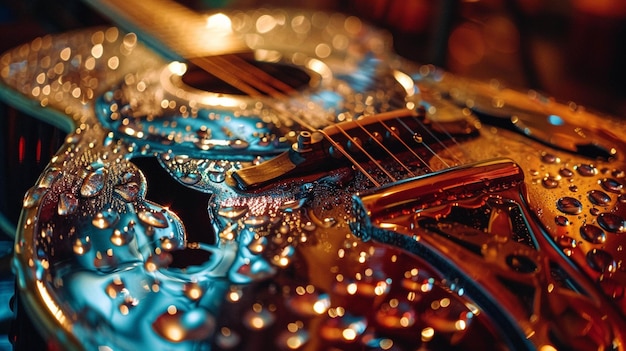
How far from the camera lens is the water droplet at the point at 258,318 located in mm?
379

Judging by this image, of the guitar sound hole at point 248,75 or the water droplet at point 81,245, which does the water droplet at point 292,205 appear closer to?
the water droplet at point 81,245

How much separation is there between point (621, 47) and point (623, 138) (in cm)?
154

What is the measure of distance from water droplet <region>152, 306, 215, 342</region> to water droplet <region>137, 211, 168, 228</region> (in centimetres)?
10

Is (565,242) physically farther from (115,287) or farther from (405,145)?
(115,287)

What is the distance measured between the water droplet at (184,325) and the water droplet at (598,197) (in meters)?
0.38

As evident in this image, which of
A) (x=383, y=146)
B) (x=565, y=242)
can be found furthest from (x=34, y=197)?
(x=565, y=242)

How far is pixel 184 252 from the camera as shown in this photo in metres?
0.44

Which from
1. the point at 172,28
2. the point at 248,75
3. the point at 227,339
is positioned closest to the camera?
the point at 227,339

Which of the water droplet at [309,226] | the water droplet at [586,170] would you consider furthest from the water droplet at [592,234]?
the water droplet at [309,226]

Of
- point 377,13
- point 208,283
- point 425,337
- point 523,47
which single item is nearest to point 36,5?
point 208,283

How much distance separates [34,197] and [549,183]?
1.63ft

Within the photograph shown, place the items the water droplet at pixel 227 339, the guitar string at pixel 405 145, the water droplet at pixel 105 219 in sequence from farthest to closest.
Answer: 1. the guitar string at pixel 405 145
2. the water droplet at pixel 105 219
3. the water droplet at pixel 227 339

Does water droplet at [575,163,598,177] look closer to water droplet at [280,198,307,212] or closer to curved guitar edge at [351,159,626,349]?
curved guitar edge at [351,159,626,349]

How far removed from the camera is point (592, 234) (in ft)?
1.57
